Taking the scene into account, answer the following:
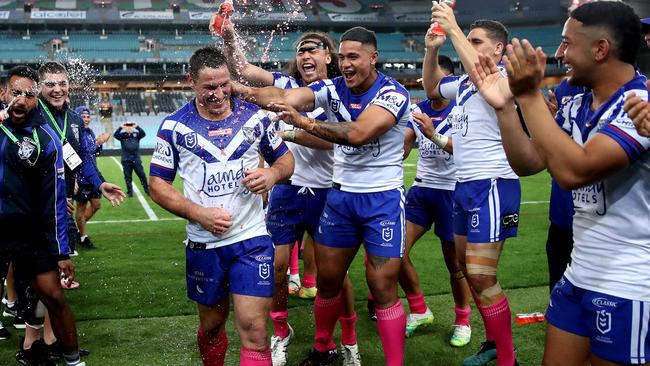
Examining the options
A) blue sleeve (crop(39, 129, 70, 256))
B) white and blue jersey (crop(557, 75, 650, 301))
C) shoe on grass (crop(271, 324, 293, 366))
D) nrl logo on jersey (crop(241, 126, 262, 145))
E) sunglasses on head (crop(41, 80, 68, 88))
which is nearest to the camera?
white and blue jersey (crop(557, 75, 650, 301))

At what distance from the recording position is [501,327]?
462 cm

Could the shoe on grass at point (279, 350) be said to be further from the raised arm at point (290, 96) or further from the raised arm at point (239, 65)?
the raised arm at point (239, 65)

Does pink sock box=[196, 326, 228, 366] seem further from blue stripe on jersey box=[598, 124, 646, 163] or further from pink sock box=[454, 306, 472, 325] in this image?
blue stripe on jersey box=[598, 124, 646, 163]

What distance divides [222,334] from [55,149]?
1956mm

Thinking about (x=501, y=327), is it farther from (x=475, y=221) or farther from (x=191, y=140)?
(x=191, y=140)

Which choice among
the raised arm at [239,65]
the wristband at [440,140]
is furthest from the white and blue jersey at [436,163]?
the raised arm at [239,65]

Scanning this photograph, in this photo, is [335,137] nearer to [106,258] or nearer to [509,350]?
[509,350]

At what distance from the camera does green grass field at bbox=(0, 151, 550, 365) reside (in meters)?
5.41

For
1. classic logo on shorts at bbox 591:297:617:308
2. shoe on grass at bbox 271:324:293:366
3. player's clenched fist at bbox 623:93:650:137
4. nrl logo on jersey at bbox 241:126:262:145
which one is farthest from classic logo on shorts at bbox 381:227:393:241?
player's clenched fist at bbox 623:93:650:137

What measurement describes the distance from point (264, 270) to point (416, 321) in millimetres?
2569

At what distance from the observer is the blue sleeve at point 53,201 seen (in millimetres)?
4727

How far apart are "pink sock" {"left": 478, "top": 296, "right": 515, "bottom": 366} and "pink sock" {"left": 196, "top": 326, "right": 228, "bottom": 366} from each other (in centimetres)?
197

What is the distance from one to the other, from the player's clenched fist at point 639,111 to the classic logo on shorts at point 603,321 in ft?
2.72

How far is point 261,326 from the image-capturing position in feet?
12.3
